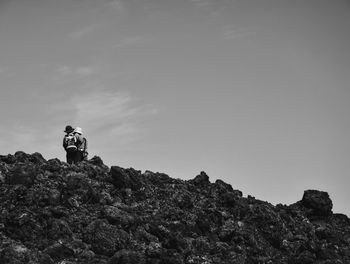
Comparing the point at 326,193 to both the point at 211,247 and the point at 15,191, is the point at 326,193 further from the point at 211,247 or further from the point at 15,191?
the point at 15,191

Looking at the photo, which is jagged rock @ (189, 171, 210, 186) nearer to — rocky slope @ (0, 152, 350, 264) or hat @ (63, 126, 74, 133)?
rocky slope @ (0, 152, 350, 264)

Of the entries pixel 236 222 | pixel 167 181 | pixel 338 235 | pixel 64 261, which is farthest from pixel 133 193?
pixel 338 235

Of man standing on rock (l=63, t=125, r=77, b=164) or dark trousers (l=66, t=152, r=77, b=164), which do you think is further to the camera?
dark trousers (l=66, t=152, r=77, b=164)

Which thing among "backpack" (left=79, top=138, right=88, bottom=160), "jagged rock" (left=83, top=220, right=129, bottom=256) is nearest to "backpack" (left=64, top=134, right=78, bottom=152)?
"backpack" (left=79, top=138, right=88, bottom=160)

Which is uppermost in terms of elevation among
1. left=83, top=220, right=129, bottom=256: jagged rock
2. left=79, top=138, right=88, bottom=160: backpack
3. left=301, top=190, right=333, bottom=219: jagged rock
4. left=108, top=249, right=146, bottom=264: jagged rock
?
left=79, top=138, right=88, bottom=160: backpack

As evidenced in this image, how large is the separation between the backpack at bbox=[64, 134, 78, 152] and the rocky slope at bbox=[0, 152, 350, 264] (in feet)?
3.12

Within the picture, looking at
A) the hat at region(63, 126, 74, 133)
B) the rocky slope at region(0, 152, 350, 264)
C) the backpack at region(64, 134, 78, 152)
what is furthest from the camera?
the hat at region(63, 126, 74, 133)

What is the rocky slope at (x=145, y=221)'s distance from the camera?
17.2 meters

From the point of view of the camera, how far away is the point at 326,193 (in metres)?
25.6

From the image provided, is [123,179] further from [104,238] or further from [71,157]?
[104,238]

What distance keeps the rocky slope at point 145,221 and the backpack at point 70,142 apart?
3.12 feet

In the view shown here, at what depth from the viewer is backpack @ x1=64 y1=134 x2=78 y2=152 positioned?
79.5ft

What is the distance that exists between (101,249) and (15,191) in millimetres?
4589

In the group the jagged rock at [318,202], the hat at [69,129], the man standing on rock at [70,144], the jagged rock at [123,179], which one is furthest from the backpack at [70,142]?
the jagged rock at [318,202]
